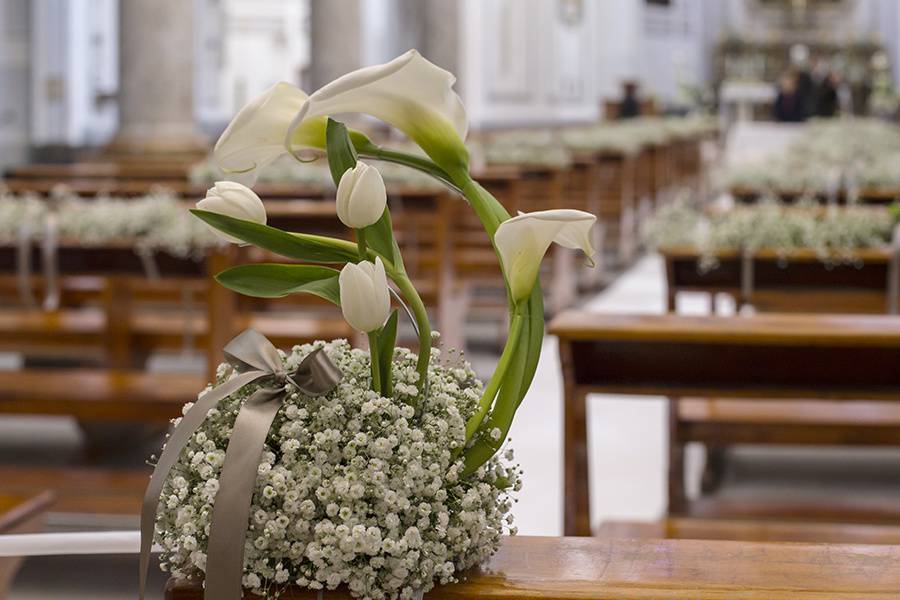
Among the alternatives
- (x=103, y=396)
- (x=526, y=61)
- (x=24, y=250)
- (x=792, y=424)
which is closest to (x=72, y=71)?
(x=24, y=250)

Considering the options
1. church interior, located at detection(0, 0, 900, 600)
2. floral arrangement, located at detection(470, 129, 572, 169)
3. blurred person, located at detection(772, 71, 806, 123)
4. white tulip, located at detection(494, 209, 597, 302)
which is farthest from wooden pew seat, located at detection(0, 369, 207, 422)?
blurred person, located at detection(772, 71, 806, 123)

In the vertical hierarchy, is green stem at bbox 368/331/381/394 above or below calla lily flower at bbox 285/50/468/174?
below

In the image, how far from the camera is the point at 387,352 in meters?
1.44

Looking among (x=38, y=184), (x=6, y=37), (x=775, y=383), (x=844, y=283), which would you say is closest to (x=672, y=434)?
(x=844, y=283)

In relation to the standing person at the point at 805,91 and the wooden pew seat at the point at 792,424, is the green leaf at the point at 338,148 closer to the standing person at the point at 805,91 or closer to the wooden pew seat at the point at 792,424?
the wooden pew seat at the point at 792,424

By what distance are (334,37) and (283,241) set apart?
973 centimetres

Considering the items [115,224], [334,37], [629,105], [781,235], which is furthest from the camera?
[629,105]

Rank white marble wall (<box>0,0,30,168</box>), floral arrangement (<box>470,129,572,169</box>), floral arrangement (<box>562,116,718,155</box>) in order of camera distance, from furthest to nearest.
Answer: floral arrangement (<box>562,116,718,155</box>) < white marble wall (<box>0,0,30,168</box>) < floral arrangement (<box>470,129,572,169</box>)

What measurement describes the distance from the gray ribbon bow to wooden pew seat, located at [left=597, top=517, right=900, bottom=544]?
70.8 inches

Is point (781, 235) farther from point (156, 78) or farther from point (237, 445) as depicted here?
→ point (156, 78)

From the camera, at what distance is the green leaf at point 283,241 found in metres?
1.39

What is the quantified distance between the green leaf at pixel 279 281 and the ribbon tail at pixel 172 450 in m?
0.09

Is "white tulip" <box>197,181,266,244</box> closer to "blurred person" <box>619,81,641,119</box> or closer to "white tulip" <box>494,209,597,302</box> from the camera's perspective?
"white tulip" <box>494,209,597,302</box>

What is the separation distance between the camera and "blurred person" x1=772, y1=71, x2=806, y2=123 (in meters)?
23.7
